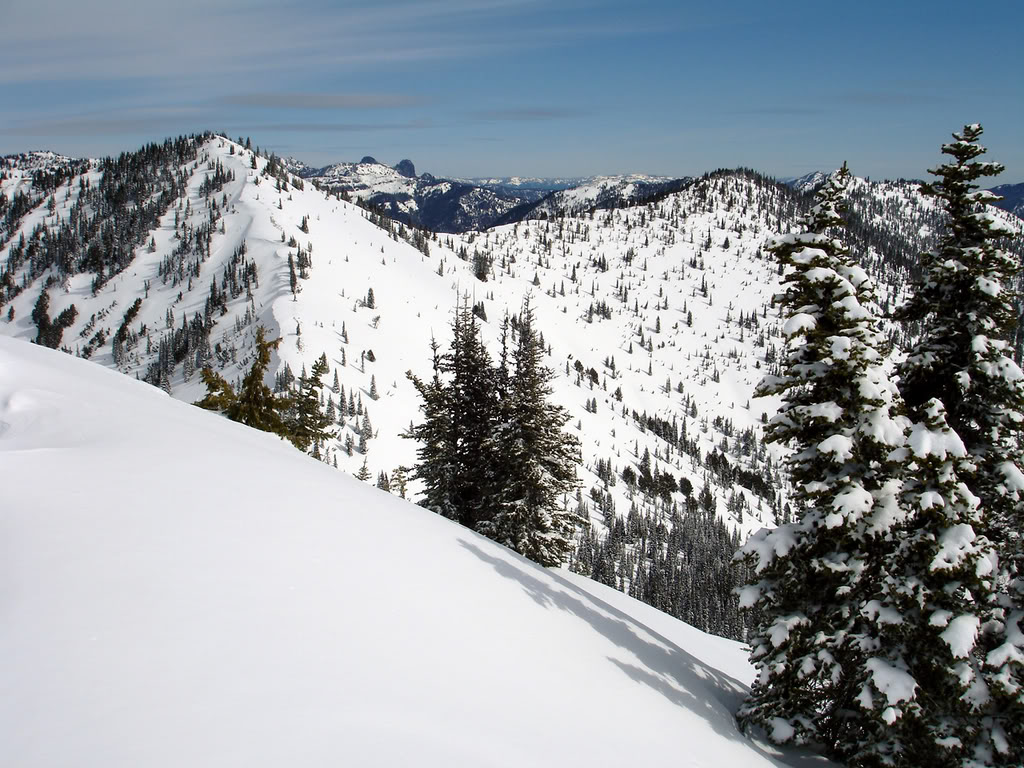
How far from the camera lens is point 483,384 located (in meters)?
25.0

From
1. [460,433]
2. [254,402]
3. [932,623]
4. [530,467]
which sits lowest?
[530,467]

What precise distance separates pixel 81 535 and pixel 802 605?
1205cm

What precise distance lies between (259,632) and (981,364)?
13457 millimetres

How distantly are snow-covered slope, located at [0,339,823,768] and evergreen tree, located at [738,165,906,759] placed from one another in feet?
4.64

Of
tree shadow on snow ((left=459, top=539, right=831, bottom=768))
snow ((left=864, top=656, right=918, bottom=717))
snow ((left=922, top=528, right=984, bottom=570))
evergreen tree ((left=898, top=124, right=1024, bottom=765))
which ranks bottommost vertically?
tree shadow on snow ((left=459, top=539, right=831, bottom=768))

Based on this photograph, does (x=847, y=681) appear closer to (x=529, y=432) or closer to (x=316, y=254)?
(x=529, y=432)

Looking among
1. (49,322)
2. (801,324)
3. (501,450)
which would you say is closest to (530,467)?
(501,450)

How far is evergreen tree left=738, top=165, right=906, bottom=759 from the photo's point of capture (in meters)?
10.7

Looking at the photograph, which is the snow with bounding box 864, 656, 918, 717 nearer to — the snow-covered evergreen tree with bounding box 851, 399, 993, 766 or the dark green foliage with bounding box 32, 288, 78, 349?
the snow-covered evergreen tree with bounding box 851, 399, 993, 766

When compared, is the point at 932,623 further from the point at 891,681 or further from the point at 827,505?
the point at 827,505

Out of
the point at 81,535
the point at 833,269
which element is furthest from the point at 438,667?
the point at 833,269

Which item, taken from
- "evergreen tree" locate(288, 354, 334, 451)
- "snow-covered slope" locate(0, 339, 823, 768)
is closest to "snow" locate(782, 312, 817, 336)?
"snow-covered slope" locate(0, 339, 823, 768)

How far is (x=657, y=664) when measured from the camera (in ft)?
40.1

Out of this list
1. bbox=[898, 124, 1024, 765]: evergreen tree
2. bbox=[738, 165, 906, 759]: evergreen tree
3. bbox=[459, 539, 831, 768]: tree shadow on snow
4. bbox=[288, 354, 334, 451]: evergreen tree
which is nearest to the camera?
bbox=[738, 165, 906, 759]: evergreen tree
